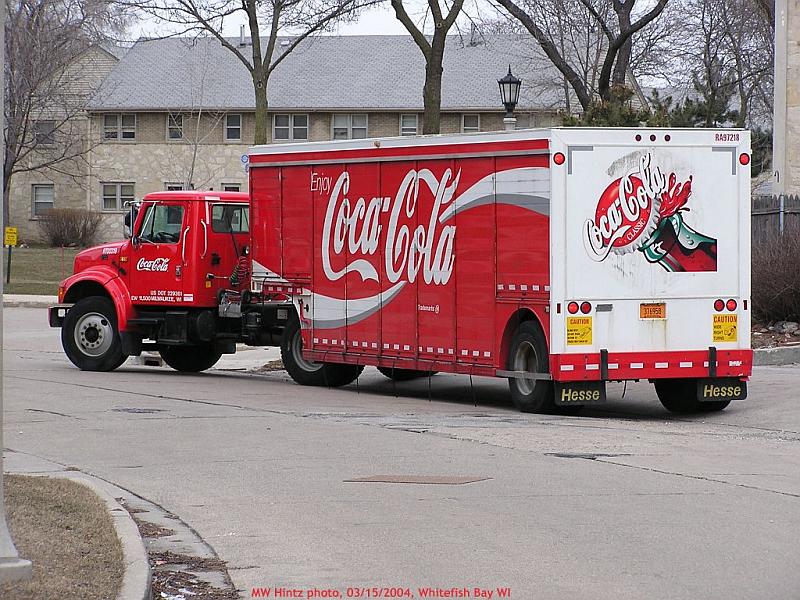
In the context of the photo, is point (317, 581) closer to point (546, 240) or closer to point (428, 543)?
point (428, 543)

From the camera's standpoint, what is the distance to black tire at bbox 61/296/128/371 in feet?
68.1

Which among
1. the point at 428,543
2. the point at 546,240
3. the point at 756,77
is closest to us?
the point at 428,543

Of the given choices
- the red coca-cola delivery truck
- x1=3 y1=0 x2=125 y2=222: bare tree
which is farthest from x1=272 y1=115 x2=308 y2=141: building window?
the red coca-cola delivery truck

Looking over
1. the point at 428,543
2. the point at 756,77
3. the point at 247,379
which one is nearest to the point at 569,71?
the point at 247,379

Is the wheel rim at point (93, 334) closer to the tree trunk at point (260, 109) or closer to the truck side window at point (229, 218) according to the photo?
the truck side window at point (229, 218)

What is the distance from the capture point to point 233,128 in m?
61.8

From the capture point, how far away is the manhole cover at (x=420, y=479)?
10.6 metres

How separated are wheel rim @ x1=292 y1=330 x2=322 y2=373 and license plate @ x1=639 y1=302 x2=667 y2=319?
5661 millimetres

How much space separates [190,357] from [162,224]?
8.80 feet

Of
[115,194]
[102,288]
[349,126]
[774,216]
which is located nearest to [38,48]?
[115,194]

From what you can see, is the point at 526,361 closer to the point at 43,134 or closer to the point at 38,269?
the point at 38,269

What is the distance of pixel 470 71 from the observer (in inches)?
2424

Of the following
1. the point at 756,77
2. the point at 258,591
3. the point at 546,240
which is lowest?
the point at 258,591

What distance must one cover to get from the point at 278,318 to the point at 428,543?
36.4 ft
